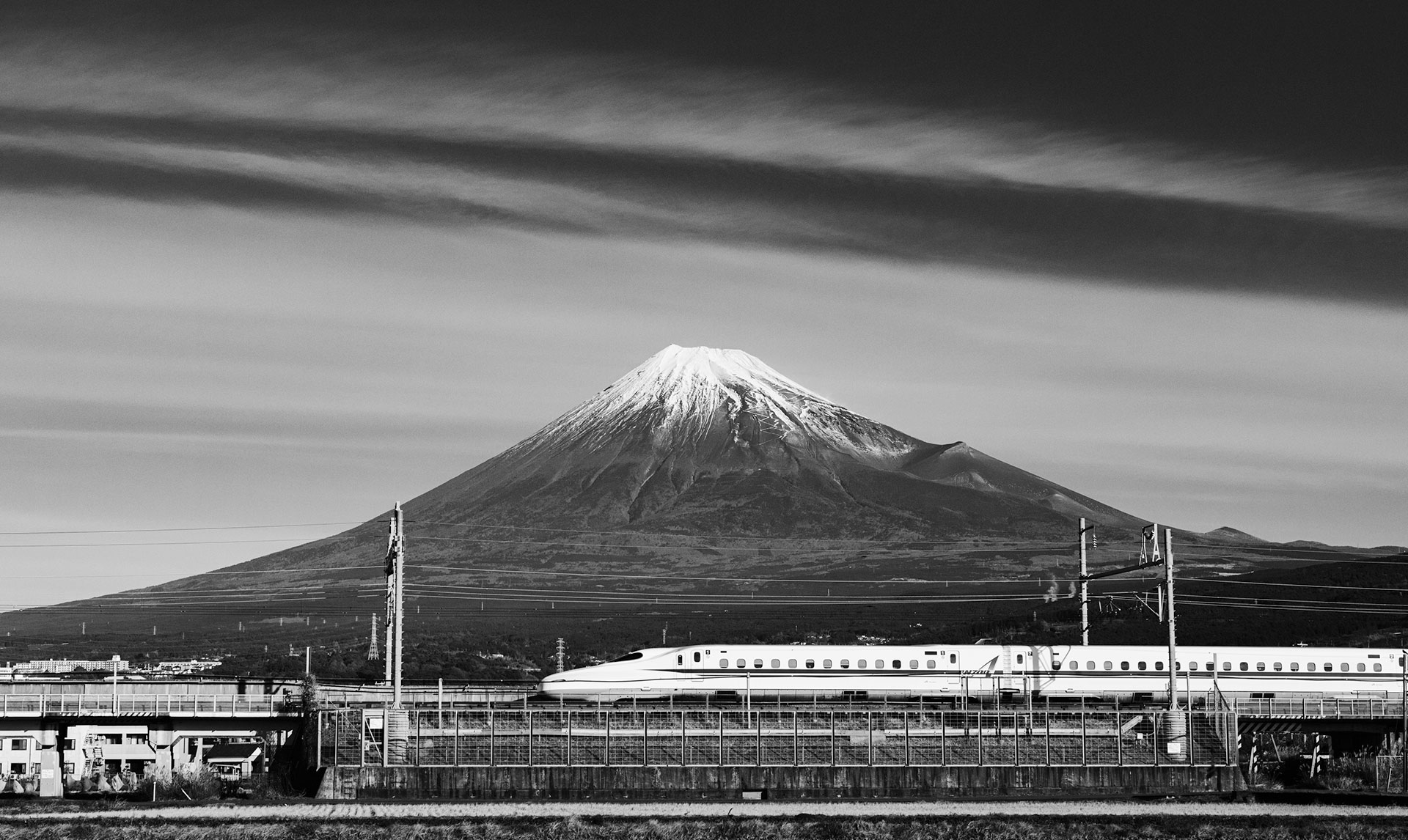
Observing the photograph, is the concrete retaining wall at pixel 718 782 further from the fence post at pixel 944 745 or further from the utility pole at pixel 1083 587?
the utility pole at pixel 1083 587

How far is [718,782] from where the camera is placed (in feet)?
159

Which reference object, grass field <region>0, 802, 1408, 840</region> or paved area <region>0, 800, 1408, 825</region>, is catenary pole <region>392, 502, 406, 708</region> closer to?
paved area <region>0, 800, 1408, 825</region>

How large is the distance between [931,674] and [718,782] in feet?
100

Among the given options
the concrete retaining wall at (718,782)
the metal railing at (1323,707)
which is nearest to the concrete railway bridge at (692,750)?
the concrete retaining wall at (718,782)

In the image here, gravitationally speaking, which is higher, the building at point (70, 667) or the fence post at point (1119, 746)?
the fence post at point (1119, 746)

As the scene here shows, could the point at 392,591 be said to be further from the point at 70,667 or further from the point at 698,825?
the point at 70,667

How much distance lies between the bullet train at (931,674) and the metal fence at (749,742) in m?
19.4

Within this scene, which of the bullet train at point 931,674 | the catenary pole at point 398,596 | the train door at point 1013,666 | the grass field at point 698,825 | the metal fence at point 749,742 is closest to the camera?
the grass field at point 698,825

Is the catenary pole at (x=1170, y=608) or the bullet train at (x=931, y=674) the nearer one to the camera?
the catenary pole at (x=1170, y=608)

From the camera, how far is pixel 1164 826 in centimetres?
3919

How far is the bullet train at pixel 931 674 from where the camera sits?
7581cm

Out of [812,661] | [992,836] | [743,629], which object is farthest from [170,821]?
[743,629]

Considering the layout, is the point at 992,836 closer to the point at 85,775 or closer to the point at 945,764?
the point at 945,764

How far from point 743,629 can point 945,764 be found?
145747 millimetres
